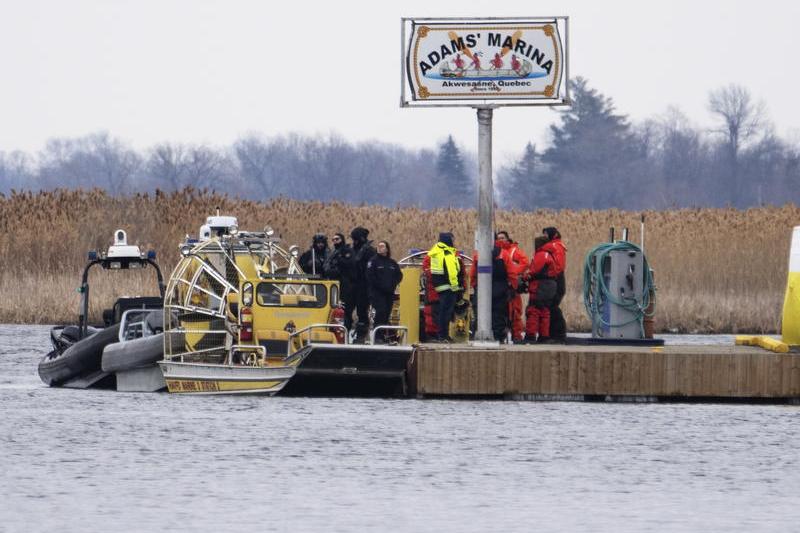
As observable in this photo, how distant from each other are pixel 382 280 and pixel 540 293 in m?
2.21

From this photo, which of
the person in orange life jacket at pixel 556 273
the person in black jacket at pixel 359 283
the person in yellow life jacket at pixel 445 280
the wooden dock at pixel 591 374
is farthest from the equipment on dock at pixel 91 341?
the person in orange life jacket at pixel 556 273

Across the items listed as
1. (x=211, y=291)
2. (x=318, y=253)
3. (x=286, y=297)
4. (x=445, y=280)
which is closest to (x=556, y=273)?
(x=445, y=280)

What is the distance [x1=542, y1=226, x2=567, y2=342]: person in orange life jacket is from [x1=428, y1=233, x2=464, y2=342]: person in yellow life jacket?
131cm

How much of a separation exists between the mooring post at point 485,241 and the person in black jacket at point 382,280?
1.86m

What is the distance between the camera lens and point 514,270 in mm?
25391

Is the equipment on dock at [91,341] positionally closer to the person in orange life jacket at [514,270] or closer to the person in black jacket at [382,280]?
the person in black jacket at [382,280]

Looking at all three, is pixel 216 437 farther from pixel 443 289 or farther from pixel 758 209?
pixel 758 209

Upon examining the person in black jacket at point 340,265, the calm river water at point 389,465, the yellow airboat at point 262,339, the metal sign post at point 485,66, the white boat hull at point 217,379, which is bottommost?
the calm river water at point 389,465

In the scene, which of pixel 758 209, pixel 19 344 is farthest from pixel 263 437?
pixel 758 209

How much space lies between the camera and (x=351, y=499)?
16.0 meters

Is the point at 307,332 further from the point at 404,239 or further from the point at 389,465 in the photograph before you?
the point at 404,239

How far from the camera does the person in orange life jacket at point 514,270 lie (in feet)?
83.4

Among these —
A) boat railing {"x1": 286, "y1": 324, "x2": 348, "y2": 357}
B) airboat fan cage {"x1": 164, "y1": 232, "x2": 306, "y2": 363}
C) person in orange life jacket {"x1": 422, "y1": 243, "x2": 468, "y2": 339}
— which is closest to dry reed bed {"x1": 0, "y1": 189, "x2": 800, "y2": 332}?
person in orange life jacket {"x1": 422, "y1": 243, "x2": 468, "y2": 339}

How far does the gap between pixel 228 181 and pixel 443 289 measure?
322 ft
